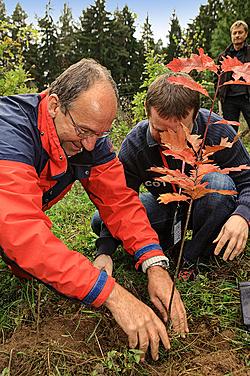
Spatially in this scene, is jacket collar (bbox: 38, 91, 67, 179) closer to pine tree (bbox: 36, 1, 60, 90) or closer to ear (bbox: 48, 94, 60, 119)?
ear (bbox: 48, 94, 60, 119)

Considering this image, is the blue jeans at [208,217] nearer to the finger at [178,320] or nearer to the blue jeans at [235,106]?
the finger at [178,320]

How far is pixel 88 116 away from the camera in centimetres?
187

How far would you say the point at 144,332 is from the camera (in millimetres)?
1599

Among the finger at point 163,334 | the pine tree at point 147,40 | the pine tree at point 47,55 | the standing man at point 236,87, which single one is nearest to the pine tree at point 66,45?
the pine tree at point 47,55

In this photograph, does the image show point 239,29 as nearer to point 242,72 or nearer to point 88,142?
point 88,142

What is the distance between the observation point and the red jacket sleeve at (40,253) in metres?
1.53

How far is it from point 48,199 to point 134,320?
964 mm

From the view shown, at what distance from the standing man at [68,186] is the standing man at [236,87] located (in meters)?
3.98

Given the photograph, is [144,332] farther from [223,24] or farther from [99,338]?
[223,24]

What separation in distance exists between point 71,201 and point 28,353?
101 inches

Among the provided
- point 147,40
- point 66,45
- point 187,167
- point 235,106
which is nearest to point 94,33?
point 66,45

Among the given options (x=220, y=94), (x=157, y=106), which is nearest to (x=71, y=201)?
(x=157, y=106)

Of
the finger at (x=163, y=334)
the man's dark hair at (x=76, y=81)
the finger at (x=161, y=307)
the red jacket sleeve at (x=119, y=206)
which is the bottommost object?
the finger at (x=161, y=307)

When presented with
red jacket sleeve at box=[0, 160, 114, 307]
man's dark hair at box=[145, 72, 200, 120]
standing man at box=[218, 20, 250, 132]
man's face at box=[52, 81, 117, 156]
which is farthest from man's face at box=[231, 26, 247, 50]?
red jacket sleeve at box=[0, 160, 114, 307]
